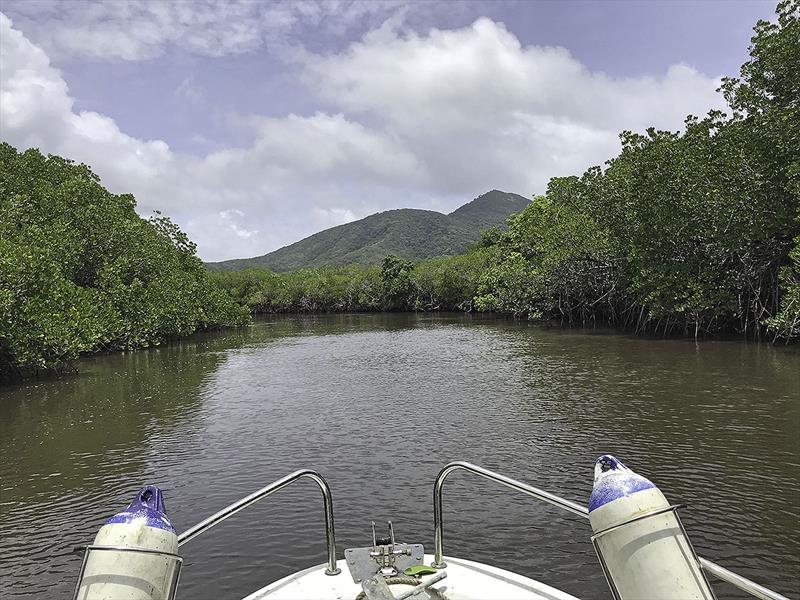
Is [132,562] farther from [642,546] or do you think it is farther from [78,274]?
[78,274]

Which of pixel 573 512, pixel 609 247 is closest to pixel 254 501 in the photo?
pixel 573 512

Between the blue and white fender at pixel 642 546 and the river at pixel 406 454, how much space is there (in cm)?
382

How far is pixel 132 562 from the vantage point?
11.6 ft

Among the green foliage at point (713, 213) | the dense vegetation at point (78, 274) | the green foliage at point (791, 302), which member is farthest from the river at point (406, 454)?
the green foliage at point (713, 213)

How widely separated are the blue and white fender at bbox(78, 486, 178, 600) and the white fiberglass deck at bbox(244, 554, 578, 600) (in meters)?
1.17

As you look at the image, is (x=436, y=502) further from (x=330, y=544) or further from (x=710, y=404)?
(x=710, y=404)

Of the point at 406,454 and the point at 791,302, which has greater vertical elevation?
Result: the point at 791,302

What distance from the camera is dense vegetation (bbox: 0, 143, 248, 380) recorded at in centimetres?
2242

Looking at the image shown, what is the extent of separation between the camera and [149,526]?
3693mm

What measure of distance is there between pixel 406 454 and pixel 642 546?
9.24 meters

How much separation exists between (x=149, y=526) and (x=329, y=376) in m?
20.5

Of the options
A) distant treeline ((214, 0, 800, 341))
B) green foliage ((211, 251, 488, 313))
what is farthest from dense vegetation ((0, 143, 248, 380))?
distant treeline ((214, 0, 800, 341))

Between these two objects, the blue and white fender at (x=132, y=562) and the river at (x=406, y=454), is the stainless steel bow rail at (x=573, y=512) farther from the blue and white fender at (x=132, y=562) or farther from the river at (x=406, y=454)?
the river at (x=406, y=454)

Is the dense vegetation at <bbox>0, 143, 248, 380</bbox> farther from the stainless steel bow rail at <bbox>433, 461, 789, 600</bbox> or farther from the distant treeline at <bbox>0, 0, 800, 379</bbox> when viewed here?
the stainless steel bow rail at <bbox>433, 461, 789, 600</bbox>
